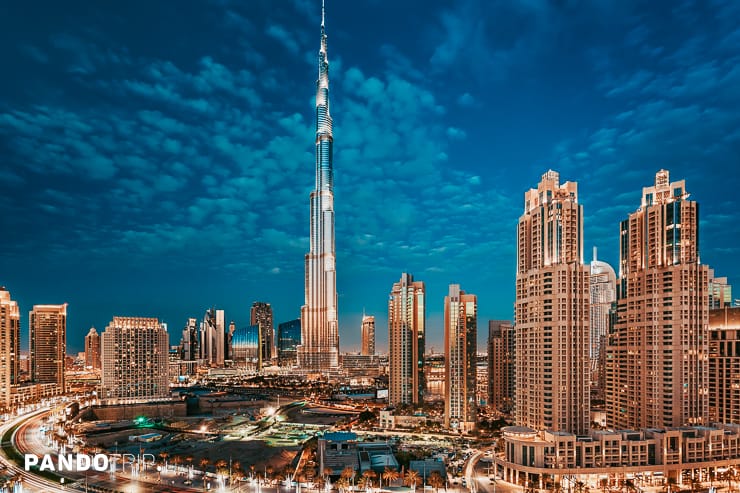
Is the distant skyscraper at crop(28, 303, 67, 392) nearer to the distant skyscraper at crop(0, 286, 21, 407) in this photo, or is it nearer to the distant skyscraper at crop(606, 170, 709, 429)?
the distant skyscraper at crop(0, 286, 21, 407)

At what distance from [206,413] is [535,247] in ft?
185

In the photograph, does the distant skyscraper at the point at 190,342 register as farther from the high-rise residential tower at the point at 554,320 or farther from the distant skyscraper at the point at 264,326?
the high-rise residential tower at the point at 554,320

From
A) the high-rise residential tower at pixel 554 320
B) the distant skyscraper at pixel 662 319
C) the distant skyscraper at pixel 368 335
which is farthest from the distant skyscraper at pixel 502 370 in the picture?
the distant skyscraper at pixel 368 335

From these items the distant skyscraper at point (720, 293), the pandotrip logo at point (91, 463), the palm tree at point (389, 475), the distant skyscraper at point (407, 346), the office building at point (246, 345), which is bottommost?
the office building at point (246, 345)

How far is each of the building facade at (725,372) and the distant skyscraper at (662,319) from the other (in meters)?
5.16

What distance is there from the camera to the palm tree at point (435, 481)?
34.4 metres

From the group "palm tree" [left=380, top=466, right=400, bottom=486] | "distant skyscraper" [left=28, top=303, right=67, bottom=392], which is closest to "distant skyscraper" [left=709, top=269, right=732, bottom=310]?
"palm tree" [left=380, top=466, right=400, bottom=486]

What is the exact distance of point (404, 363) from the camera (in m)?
69.6

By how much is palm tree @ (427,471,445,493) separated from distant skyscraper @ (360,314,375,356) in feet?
436

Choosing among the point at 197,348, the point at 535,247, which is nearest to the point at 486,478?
the point at 535,247

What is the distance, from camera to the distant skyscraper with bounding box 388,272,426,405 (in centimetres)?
Result: 6894

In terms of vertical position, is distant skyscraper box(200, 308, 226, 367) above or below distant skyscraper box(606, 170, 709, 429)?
below

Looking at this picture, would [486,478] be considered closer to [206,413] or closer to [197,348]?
[206,413]

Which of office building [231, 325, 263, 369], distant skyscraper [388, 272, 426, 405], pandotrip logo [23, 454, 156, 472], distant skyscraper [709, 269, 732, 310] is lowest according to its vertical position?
office building [231, 325, 263, 369]
